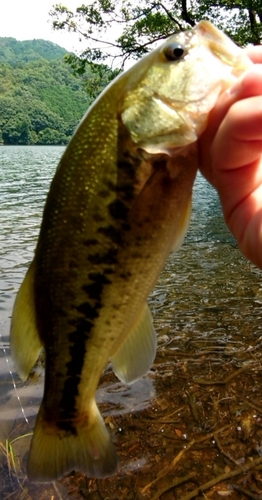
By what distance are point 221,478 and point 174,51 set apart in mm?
3983

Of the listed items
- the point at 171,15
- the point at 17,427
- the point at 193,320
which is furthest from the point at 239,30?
the point at 17,427

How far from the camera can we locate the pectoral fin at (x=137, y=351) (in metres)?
2.09

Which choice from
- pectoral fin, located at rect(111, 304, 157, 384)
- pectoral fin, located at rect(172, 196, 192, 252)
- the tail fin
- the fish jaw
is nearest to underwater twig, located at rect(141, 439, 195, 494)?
the tail fin

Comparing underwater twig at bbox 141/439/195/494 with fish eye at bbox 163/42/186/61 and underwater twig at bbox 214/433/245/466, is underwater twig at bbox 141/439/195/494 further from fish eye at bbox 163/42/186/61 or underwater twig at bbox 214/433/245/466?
fish eye at bbox 163/42/186/61

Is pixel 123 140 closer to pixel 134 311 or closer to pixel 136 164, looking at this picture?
pixel 136 164

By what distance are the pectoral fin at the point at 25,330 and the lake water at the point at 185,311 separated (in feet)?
11.2

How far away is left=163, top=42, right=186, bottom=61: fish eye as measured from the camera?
5.91 feet

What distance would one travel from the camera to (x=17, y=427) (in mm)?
5363

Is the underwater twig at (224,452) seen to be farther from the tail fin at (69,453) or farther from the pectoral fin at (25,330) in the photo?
the pectoral fin at (25,330)

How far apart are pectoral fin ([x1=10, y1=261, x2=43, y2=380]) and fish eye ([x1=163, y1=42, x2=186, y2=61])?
3.40ft

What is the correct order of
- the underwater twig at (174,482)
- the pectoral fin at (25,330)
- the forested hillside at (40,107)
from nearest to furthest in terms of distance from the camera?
the pectoral fin at (25,330) → the underwater twig at (174,482) → the forested hillside at (40,107)

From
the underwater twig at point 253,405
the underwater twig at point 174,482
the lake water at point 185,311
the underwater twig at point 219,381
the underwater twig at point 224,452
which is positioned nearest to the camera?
the underwater twig at point 174,482

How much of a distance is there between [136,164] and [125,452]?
3.87m

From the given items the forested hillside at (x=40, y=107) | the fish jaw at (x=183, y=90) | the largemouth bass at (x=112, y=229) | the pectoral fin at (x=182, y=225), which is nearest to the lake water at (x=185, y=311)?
the largemouth bass at (x=112, y=229)
